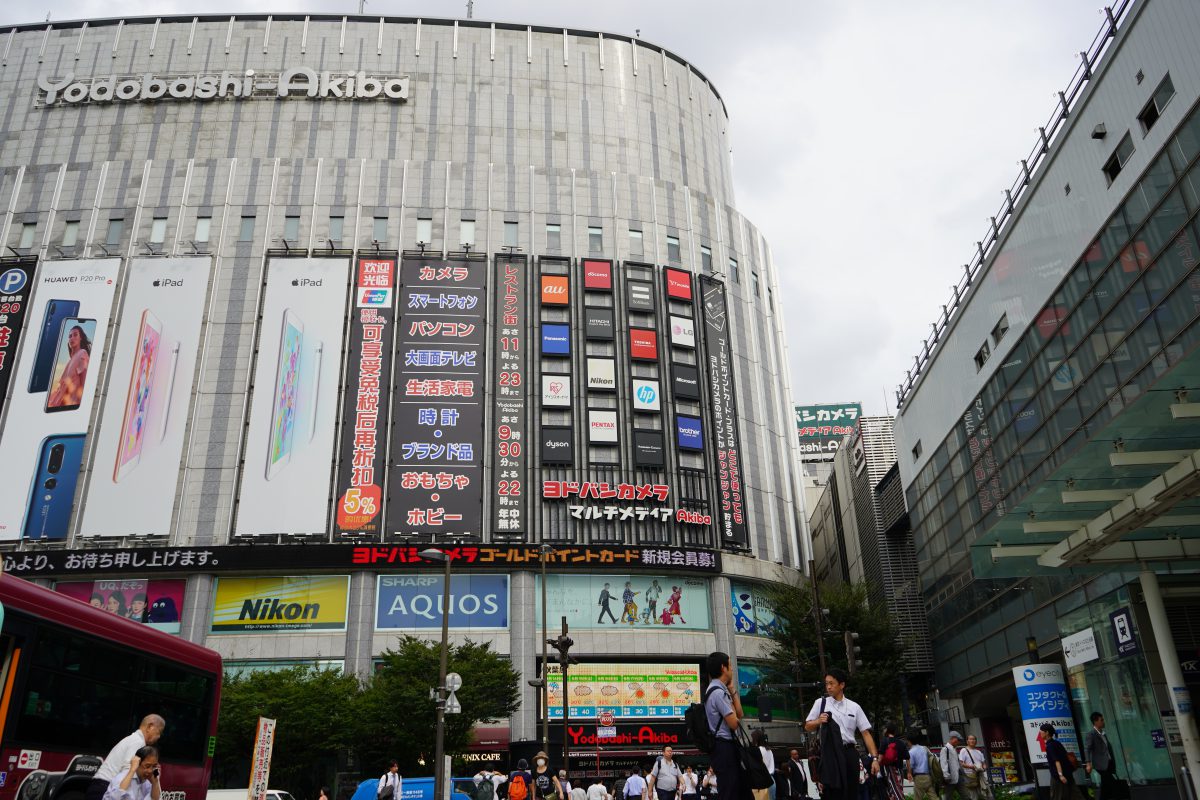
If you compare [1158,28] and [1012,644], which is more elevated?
[1158,28]

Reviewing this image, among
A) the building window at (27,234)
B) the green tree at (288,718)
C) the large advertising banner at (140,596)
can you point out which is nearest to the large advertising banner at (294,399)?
the large advertising banner at (140,596)

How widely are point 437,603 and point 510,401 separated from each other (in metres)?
10.4

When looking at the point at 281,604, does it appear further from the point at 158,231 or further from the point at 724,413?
the point at 724,413

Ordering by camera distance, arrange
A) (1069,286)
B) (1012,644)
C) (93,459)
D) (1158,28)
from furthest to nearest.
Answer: (93,459), (1012,644), (1069,286), (1158,28)

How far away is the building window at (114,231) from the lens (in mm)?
47719

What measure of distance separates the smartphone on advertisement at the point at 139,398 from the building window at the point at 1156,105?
42122mm

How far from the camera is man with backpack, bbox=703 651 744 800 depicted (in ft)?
24.8

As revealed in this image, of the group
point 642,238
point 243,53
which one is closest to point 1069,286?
point 642,238

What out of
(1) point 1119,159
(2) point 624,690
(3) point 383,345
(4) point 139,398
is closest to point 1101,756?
(1) point 1119,159

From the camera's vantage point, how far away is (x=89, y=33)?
54.6 m

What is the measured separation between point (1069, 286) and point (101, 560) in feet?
132

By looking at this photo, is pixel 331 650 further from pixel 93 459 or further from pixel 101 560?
pixel 93 459

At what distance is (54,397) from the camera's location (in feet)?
142

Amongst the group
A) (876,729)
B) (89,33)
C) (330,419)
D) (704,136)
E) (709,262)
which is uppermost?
(89,33)
